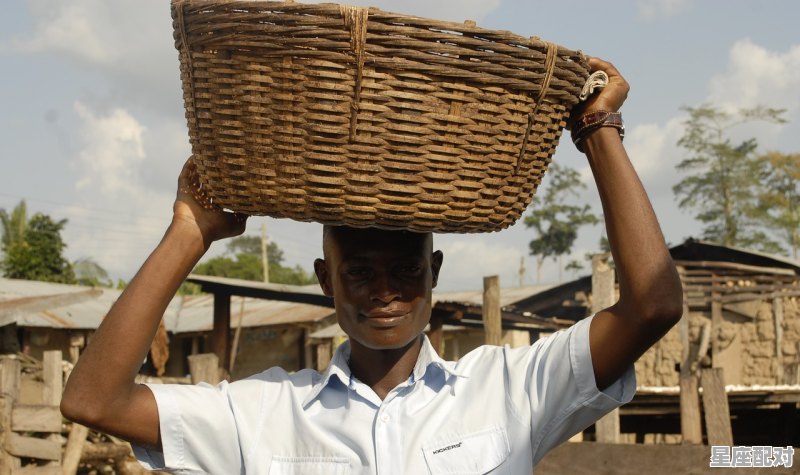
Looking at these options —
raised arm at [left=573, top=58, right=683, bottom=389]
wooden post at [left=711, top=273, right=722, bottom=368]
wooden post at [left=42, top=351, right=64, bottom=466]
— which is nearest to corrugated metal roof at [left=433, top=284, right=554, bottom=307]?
wooden post at [left=711, top=273, right=722, bottom=368]

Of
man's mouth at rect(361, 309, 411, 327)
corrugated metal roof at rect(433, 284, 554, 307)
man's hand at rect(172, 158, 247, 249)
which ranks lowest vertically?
corrugated metal roof at rect(433, 284, 554, 307)

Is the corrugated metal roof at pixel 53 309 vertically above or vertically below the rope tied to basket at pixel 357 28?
below

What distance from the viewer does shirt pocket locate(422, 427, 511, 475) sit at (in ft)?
6.88

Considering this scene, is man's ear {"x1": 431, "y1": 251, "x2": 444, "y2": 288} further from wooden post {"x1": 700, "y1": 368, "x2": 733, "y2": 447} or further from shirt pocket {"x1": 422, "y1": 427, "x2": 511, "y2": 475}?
wooden post {"x1": 700, "y1": 368, "x2": 733, "y2": 447}

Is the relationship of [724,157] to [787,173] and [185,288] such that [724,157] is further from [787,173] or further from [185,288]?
[185,288]

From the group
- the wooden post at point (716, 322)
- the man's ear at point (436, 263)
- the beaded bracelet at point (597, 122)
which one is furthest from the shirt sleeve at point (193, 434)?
the wooden post at point (716, 322)

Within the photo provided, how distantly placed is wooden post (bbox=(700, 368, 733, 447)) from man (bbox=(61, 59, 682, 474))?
4816mm

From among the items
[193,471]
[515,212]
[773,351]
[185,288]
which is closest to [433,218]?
[515,212]

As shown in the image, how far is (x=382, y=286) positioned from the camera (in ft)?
7.22

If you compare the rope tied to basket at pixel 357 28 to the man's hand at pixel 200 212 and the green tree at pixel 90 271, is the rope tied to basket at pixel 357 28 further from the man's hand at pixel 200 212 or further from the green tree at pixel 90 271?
the green tree at pixel 90 271

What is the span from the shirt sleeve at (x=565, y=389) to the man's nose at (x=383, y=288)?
12.6 inches

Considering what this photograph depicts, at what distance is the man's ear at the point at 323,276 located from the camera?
2428mm

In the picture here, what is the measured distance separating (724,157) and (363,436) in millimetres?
29478

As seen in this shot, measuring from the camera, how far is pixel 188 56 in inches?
82.0
